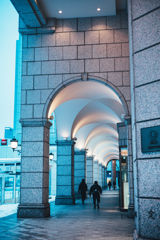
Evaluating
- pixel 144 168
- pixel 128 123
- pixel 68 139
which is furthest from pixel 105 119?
pixel 144 168

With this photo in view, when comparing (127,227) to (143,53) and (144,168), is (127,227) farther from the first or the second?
(143,53)

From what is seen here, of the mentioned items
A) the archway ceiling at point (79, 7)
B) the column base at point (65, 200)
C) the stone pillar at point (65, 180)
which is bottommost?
the column base at point (65, 200)

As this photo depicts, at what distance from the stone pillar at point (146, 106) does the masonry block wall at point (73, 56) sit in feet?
18.4

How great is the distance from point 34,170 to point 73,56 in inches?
177

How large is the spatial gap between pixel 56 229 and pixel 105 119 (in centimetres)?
1273

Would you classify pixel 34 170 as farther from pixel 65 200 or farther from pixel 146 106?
pixel 146 106

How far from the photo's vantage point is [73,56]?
11.5 metres

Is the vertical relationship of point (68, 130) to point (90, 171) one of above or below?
above

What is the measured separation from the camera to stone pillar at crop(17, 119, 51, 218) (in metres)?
10.7

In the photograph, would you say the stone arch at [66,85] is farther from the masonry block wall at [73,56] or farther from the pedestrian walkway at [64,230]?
the pedestrian walkway at [64,230]

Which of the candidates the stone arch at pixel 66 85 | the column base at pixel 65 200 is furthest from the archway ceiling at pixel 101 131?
the stone arch at pixel 66 85

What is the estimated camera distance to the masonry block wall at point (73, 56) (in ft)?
37.0

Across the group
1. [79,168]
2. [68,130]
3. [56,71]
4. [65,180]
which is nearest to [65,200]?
[65,180]

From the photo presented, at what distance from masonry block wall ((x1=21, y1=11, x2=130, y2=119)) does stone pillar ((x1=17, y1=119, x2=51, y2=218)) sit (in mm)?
535
